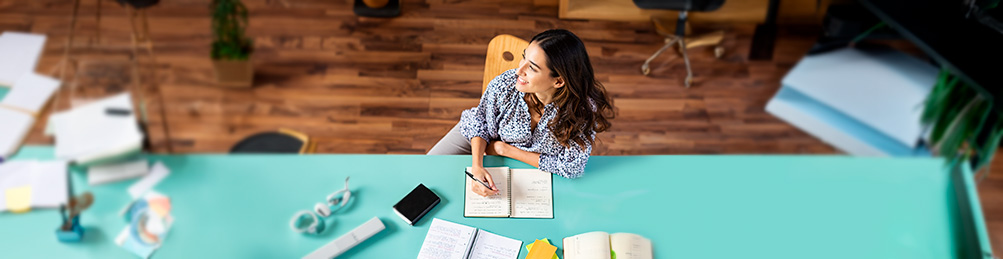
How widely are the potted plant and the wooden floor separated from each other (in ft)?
0.12

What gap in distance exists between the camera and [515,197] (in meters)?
1.34

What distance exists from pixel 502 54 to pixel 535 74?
220 mm

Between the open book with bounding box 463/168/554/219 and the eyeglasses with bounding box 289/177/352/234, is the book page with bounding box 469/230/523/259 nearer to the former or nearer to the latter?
the open book with bounding box 463/168/554/219

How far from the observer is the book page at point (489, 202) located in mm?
1309

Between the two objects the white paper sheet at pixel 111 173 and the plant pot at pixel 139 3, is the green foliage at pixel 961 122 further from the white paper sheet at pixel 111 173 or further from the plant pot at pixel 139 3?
the plant pot at pixel 139 3

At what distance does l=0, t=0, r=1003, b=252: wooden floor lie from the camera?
4.26 feet

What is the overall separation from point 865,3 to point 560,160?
37.8 inches

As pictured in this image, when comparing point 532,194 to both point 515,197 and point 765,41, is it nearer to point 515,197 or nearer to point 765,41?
point 515,197

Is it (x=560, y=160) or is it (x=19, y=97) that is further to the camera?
(x=560, y=160)

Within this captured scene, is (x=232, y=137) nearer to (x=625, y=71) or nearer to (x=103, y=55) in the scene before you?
(x=103, y=55)

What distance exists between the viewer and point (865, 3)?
4.96 ft

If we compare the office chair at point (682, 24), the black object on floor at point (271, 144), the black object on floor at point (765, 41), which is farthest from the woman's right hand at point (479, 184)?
the black object on floor at point (765, 41)

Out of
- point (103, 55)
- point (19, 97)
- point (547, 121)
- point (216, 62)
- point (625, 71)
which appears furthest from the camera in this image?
point (625, 71)

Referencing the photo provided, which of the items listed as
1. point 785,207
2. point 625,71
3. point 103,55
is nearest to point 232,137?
point 103,55
